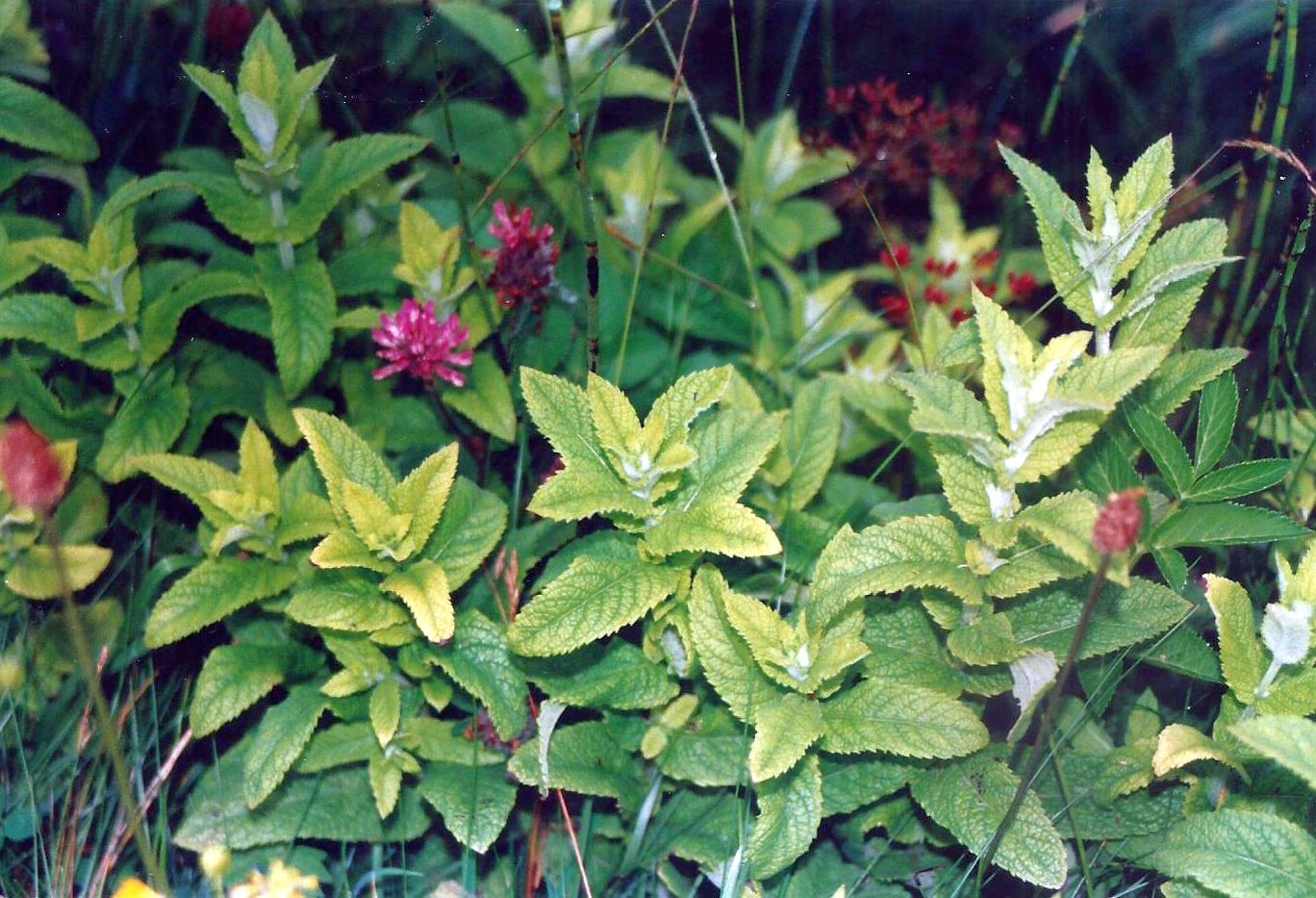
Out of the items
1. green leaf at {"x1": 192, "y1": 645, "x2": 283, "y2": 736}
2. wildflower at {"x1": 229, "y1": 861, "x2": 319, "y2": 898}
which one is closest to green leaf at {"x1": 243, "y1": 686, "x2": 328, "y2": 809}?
green leaf at {"x1": 192, "y1": 645, "x2": 283, "y2": 736}

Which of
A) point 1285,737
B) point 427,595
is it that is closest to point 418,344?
point 427,595

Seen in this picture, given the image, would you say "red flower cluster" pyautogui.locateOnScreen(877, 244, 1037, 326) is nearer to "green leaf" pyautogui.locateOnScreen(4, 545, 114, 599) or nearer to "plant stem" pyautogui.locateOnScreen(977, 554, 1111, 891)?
"plant stem" pyautogui.locateOnScreen(977, 554, 1111, 891)

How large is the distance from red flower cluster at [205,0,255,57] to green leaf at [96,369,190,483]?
81 cm

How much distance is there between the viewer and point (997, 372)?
1703 mm

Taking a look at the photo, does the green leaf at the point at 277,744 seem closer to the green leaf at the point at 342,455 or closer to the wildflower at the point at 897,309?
the green leaf at the point at 342,455

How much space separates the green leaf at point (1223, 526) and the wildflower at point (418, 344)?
1.17 meters

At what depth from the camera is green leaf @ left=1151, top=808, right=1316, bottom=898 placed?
60.8 inches

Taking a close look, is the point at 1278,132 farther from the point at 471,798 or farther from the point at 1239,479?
the point at 471,798

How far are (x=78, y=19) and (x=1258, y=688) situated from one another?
8.69ft

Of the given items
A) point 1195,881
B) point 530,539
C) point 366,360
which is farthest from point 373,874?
point 1195,881

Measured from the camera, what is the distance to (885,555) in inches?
69.1

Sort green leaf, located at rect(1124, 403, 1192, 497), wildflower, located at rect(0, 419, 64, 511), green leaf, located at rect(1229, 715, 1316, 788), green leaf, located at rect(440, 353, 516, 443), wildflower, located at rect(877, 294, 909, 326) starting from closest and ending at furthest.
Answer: wildflower, located at rect(0, 419, 64, 511) < green leaf, located at rect(1229, 715, 1316, 788) < green leaf, located at rect(1124, 403, 1192, 497) < green leaf, located at rect(440, 353, 516, 443) < wildflower, located at rect(877, 294, 909, 326)

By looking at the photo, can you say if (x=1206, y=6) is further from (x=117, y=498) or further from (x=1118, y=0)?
(x=117, y=498)

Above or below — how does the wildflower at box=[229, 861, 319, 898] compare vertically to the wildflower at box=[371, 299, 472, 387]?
below
